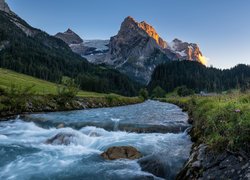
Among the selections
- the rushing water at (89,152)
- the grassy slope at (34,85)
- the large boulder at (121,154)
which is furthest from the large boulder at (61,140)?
the grassy slope at (34,85)

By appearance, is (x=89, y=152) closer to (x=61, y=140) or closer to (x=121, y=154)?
(x=121, y=154)

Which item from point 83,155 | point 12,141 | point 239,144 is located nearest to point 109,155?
point 83,155

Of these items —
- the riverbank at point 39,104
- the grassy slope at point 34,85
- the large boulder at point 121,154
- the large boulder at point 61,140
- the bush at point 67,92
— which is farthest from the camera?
the grassy slope at point 34,85

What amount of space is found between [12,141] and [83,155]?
943 cm

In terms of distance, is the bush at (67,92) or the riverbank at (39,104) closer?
the riverbank at (39,104)

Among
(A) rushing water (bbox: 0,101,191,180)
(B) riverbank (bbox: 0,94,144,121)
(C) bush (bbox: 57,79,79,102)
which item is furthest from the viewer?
(C) bush (bbox: 57,79,79,102)

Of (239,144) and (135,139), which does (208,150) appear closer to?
(239,144)

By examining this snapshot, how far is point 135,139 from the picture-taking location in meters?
22.6

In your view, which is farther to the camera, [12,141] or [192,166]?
[12,141]

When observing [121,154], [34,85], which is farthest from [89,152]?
[34,85]

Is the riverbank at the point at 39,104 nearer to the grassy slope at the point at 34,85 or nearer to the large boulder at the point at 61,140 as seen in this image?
the grassy slope at the point at 34,85

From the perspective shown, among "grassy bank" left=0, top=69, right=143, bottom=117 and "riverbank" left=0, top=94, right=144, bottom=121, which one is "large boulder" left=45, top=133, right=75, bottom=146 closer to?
"riverbank" left=0, top=94, right=144, bottom=121

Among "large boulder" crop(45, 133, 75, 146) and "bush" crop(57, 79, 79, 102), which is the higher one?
"bush" crop(57, 79, 79, 102)

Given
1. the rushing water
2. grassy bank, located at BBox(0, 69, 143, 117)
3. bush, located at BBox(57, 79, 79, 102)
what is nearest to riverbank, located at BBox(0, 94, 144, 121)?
grassy bank, located at BBox(0, 69, 143, 117)
